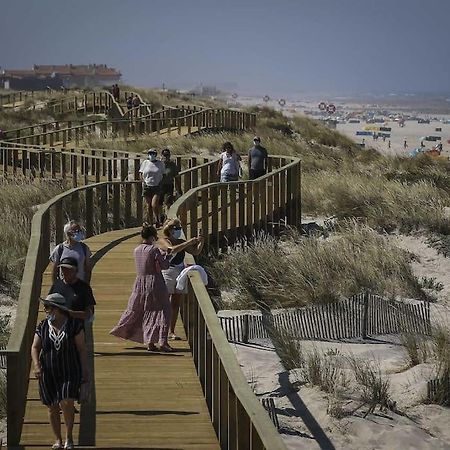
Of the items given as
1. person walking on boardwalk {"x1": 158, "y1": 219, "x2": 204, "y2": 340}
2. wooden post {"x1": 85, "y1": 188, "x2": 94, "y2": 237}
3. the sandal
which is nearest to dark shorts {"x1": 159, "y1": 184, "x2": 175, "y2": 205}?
wooden post {"x1": 85, "y1": 188, "x2": 94, "y2": 237}

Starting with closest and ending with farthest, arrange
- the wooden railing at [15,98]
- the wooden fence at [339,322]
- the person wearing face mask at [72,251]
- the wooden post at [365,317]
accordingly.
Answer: the person wearing face mask at [72,251] → the wooden fence at [339,322] → the wooden post at [365,317] → the wooden railing at [15,98]

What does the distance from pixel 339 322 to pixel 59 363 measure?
6.15 meters

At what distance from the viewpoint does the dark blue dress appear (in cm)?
686

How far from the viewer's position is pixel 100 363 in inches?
350

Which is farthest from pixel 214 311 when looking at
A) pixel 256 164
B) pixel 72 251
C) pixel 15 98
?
pixel 15 98

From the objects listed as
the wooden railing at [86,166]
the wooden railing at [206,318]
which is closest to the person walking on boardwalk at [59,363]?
the wooden railing at [206,318]

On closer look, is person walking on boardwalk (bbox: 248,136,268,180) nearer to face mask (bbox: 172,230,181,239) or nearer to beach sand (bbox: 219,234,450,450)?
beach sand (bbox: 219,234,450,450)

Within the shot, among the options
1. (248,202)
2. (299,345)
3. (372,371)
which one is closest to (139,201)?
(248,202)

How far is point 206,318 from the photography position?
24.6 ft

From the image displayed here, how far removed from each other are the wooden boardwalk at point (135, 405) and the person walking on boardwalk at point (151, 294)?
18 cm

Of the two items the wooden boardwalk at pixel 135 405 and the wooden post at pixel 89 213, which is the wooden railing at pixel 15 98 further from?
the wooden boardwalk at pixel 135 405

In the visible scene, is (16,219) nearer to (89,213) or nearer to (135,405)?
(89,213)

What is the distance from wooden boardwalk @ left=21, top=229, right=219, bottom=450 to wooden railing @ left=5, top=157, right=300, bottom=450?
11 cm

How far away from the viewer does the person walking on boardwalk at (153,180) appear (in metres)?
15.4
